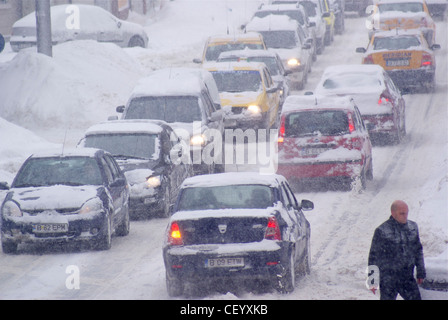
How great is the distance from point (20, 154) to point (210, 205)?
10.4 metres

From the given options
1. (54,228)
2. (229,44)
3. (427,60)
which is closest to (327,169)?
(54,228)

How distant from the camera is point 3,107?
2766 cm

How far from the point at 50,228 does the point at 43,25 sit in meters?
14.4

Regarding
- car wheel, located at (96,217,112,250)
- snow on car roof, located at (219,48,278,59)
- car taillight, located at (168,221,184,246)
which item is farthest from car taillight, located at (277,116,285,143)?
snow on car roof, located at (219,48,278,59)

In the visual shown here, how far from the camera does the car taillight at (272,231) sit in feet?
36.8

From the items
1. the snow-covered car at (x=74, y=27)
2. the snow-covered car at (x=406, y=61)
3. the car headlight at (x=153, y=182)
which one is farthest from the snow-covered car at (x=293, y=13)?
the car headlight at (x=153, y=182)

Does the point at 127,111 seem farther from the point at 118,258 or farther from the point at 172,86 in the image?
the point at 118,258

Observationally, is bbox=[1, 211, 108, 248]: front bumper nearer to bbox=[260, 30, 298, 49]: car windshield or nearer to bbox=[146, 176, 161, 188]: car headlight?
bbox=[146, 176, 161, 188]: car headlight

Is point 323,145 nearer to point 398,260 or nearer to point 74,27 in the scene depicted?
point 398,260

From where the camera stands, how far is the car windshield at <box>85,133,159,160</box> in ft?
58.1

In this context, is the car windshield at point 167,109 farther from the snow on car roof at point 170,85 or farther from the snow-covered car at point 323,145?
the snow-covered car at point 323,145

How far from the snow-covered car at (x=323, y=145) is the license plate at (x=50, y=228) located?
5.28m

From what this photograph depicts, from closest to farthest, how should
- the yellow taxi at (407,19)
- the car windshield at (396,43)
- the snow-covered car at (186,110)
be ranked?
the snow-covered car at (186,110), the car windshield at (396,43), the yellow taxi at (407,19)
